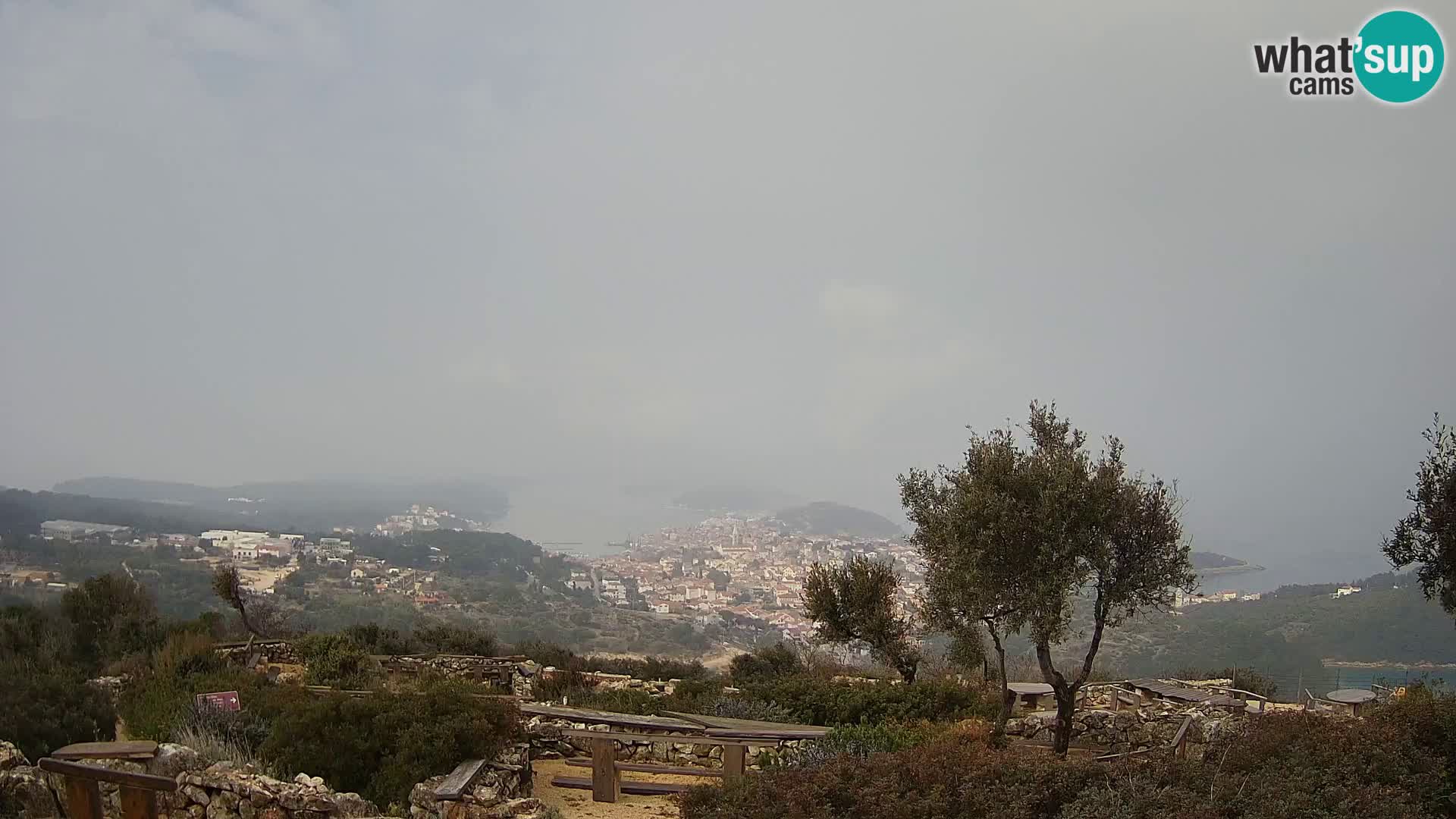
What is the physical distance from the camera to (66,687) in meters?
10.9

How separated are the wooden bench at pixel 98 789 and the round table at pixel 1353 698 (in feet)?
57.3

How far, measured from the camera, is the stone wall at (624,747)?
11.4m

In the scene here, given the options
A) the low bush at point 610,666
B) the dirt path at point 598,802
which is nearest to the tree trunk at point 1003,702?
the dirt path at point 598,802

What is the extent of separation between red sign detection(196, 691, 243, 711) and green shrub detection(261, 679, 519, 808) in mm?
842

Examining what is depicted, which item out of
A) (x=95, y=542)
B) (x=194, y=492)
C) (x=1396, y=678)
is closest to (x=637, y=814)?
(x=1396, y=678)

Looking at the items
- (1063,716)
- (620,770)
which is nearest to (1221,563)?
(1063,716)

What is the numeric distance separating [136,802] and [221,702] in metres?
5.12

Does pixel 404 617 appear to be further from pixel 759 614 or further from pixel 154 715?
pixel 154 715

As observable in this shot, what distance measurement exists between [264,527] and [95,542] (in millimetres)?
24289

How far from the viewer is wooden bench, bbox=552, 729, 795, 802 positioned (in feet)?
32.6

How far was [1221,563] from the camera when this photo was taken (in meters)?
53.1

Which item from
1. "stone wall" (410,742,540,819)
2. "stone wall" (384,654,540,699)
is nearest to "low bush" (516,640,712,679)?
"stone wall" (384,654,540,699)

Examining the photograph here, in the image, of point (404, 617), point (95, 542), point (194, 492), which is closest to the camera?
point (404, 617)

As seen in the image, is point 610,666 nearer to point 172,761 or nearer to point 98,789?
point 172,761
